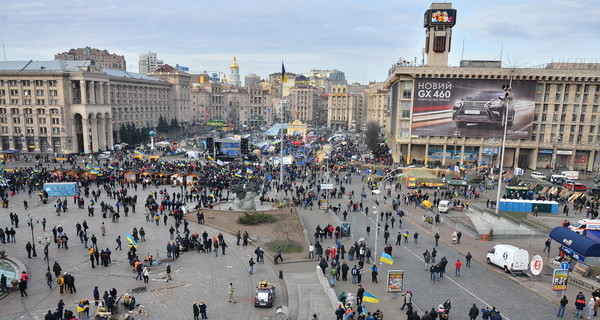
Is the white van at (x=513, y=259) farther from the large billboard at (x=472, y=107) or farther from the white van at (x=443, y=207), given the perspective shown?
the large billboard at (x=472, y=107)

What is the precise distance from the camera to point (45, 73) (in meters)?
66.3

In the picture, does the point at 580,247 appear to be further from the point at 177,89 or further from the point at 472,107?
the point at 177,89

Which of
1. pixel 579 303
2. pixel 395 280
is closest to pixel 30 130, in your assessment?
pixel 395 280

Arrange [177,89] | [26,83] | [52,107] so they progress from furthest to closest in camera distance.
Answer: [177,89], [52,107], [26,83]

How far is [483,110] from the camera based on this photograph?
5962 cm

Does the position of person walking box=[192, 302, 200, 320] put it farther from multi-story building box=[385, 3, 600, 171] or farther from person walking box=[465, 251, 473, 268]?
multi-story building box=[385, 3, 600, 171]

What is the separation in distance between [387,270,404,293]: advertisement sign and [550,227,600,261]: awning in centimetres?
1018

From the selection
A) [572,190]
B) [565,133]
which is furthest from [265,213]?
[565,133]

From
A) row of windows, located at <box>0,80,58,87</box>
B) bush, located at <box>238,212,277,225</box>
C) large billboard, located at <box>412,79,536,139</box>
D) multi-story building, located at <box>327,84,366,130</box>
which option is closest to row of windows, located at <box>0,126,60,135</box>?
row of windows, located at <box>0,80,58,87</box>

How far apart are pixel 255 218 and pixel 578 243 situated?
19.9 metres

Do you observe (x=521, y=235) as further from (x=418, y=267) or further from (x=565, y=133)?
(x=565, y=133)

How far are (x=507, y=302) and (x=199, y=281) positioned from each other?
1432cm

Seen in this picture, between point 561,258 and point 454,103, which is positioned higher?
point 454,103

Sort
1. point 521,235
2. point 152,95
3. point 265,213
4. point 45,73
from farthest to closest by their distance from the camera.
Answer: point 152,95 < point 45,73 < point 265,213 < point 521,235
